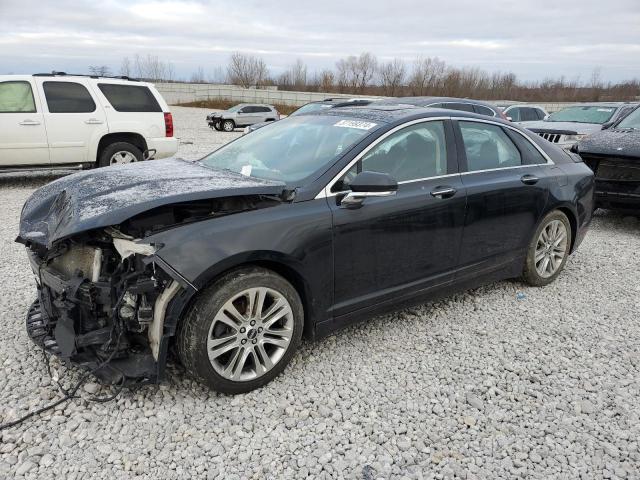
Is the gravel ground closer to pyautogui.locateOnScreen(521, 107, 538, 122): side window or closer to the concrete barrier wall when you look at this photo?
pyautogui.locateOnScreen(521, 107, 538, 122): side window

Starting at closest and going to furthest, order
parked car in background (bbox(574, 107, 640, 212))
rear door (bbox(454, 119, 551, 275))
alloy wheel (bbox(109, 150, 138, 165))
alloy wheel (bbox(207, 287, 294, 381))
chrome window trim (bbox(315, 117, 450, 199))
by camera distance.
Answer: alloy wheel (bbox(207, 287, 294, 381)) → chrome window trim (bbox(315, 117, 450, 199)) → rear door (bbox(454, 119, 551, 275)) → parked car in background (bbox(574, 107, 640, 212)) → alloy wheel (bbox(109, 150, 138, 165))

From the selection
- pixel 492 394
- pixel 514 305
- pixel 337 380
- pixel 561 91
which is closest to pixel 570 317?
pixel 514 305

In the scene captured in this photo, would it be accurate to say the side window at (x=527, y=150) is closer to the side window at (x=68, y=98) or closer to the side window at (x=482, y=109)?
the side window at (x=482, y=109)

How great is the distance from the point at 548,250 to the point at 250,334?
3222 mm

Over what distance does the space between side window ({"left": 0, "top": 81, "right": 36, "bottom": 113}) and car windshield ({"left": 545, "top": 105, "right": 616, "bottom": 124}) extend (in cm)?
1125

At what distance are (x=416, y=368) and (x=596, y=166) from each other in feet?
17.2

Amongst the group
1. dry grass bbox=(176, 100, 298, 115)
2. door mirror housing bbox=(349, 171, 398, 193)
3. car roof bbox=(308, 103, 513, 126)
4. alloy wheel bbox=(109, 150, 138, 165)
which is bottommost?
dry grass bbox=(176, 100, 298, 115)

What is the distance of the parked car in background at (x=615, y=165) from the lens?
661cm

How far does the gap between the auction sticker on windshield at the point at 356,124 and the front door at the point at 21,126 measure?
6.83m

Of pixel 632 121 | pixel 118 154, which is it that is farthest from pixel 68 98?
pixel 632 121

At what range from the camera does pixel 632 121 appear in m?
8.00

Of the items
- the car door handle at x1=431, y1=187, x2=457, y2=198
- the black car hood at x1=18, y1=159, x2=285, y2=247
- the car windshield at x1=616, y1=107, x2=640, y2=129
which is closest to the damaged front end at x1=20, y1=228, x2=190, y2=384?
the black car hood at x1=18, y1=159, x2=285, y2=247

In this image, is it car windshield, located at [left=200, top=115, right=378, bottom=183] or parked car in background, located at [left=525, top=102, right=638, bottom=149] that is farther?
parked car in background, located at [left=525, top=102, right=638, bottom=149]

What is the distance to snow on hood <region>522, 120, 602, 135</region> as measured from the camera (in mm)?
10492
